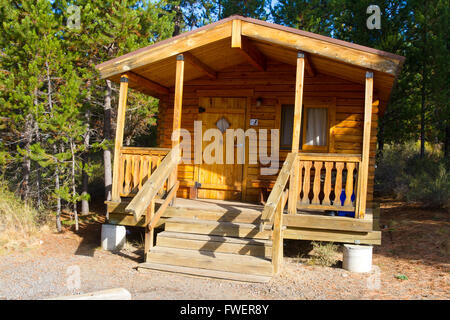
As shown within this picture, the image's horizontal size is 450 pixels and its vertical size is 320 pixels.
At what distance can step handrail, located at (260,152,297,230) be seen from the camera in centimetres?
530

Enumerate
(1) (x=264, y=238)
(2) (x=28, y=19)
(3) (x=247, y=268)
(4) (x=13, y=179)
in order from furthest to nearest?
1. (4) (x=13, y=179)
2. (2) (x=28, y=19)
3. (1) (x=264, y=238)
4. (3) (x=247, y=268)

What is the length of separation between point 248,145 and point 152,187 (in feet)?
10.2

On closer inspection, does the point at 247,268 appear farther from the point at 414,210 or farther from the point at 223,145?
the point at 414,210

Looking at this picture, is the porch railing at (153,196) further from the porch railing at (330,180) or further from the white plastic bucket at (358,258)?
the white plastic bucket at (358,258)

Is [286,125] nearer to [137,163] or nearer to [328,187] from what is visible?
[328,187]

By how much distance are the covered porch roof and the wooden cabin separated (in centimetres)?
2

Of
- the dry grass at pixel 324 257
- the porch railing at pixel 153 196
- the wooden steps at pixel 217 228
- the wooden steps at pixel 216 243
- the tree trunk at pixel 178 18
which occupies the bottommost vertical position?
the dry grass at pixel 324 257

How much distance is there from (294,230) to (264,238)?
0.68 metres

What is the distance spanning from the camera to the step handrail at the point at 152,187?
6.04m

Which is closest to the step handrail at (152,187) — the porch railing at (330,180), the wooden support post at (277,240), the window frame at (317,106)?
the wooden support post at (277,240)

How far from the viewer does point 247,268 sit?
588 cm

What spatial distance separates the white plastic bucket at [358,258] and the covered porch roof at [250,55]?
279 cm

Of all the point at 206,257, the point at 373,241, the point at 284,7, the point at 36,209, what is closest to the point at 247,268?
the point at 206,257

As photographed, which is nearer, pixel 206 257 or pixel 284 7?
pixel 206 257
